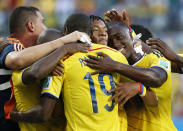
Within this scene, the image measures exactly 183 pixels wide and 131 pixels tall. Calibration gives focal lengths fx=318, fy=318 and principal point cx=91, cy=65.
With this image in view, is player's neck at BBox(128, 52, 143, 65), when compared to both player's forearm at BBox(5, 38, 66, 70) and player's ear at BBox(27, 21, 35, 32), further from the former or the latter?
player's ear at BBox(27, 21, 35, 32)

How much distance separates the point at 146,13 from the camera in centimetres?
1342

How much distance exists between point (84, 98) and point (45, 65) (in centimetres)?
46

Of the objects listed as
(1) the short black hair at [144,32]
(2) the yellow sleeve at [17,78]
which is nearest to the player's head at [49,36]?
(2) the yellow sleeve at [17,78]

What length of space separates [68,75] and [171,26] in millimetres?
10499

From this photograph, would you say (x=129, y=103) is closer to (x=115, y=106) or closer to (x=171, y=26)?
(x=115, y=106)

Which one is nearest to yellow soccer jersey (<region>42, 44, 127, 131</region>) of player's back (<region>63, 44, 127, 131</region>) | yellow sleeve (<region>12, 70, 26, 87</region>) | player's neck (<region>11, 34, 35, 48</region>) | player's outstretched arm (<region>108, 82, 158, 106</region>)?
player's back (<region>63, 44, 127, 131</region>)

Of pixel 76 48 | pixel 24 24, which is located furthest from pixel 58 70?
pixel 24 24

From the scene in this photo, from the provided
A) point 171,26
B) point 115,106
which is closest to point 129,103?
point 115,106

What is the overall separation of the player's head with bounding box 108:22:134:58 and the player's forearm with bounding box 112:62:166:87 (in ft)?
1.49

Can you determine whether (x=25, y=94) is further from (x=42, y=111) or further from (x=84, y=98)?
(x=84, y=98)

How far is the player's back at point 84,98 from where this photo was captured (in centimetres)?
287

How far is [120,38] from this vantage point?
3510 millimetres

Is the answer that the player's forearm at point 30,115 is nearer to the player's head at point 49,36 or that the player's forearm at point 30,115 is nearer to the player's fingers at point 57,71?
the player's fingers at point 57,71

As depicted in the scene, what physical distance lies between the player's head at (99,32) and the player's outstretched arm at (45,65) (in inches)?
26.5
